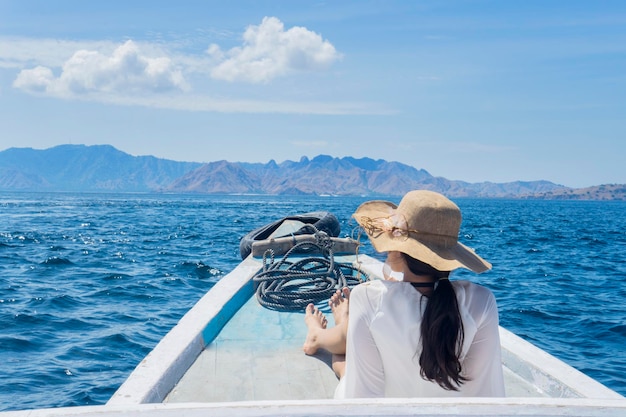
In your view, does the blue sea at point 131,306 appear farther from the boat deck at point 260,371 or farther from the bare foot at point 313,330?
the bare foot at point 313,330

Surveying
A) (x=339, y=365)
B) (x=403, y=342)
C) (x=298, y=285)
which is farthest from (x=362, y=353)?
(x=298, y=285)

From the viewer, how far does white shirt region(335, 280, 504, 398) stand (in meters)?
2.40

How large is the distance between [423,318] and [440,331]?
83 millimetres

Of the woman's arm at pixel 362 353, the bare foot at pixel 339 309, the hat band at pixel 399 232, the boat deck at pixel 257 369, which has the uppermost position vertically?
the hat band at pixel 399 232

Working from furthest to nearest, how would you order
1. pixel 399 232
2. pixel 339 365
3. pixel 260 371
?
pixel 260 371 < pixel 339 365 < pixel 399 232

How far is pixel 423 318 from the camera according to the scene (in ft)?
7.72

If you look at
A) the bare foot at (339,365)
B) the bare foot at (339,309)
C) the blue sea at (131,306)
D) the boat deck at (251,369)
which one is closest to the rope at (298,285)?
the boat deck at (251,369)

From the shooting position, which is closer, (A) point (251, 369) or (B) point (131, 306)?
(A) point (251, 369)

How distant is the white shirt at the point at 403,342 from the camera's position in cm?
240

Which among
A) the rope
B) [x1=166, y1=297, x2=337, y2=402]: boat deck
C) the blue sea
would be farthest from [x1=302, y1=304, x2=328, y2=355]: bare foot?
the blue sea

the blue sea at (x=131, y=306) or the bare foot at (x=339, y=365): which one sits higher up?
the bare foot at (x=339, y=365)

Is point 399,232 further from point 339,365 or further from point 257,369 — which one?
point 257,369

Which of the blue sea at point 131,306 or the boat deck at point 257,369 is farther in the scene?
the blue sea at point 131,306

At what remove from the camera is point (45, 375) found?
6.97 m
